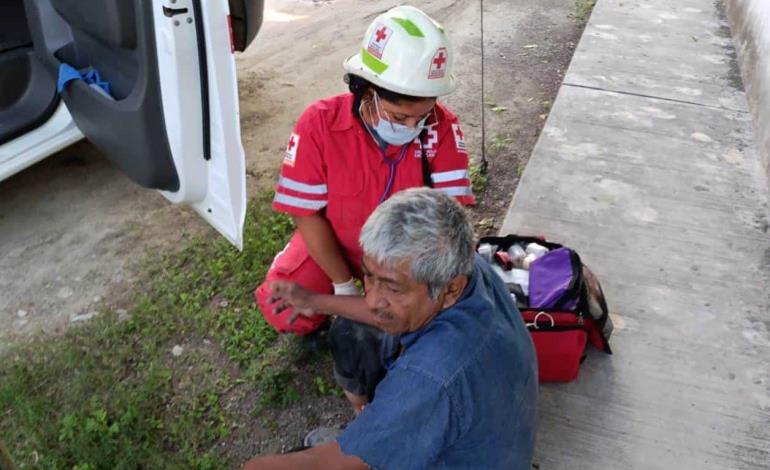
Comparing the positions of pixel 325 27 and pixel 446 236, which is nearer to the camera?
pixel 446 236

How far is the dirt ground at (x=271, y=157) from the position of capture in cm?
307

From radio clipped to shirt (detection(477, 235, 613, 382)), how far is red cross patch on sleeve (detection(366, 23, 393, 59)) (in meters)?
0.83

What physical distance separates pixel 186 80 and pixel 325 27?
3.64 m

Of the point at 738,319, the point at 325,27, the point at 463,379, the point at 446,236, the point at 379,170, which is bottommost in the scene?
the point at 325,27

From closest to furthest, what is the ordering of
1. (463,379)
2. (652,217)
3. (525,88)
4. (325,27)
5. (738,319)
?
(463,379), (738,319), (652,217), (525,88), (325,27)

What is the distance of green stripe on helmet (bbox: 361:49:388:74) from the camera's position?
6.81ft

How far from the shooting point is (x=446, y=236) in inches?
57.7

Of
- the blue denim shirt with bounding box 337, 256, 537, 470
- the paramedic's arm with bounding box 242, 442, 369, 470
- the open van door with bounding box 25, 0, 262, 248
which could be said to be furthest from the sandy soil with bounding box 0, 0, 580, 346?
the blue denim shirt with bounding box 337, 256, 537, 470

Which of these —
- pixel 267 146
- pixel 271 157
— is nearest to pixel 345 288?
pixel 271 157

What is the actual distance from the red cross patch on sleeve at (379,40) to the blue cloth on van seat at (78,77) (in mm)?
1460

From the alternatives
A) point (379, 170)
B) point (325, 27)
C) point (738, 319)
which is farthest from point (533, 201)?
point (325, 27)

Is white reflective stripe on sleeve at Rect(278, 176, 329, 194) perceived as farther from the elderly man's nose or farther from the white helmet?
the elderly man's nose

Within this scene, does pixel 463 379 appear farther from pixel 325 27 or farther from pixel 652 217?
pixel 325 27

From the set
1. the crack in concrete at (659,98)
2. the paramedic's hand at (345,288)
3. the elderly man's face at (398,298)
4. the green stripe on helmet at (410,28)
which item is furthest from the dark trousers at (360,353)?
the crack in concrete at (659,98)
